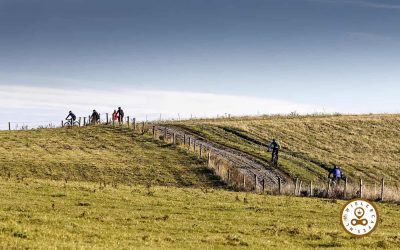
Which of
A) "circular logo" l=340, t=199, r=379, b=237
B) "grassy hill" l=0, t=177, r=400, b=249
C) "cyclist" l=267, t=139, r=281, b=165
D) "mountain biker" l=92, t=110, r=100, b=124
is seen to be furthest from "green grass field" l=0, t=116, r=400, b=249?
"mountain biker" l=92, t=110, r=100, b=124

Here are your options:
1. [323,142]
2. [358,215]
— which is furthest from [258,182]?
[323,142]

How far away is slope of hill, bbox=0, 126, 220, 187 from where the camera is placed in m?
53.1

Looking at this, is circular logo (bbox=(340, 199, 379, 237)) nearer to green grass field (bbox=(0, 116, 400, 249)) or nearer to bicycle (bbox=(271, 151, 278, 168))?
green grass field (bbox=(0, 116, 400, 249))

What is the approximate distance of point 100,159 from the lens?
6138 cm

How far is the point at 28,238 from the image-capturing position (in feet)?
67.3

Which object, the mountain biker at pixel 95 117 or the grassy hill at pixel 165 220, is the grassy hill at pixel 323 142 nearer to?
the mountain biker at pixel 95 117

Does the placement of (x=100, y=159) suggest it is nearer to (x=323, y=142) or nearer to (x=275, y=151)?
(x=275, y=151)

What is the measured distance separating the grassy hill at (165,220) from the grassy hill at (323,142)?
77.1 ft

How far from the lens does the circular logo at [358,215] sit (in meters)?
18.3

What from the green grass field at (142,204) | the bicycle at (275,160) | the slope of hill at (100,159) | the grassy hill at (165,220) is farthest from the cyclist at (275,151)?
the grassy hill at (165,220)

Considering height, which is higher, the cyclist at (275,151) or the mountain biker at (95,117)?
the mountain biker at (95,117)

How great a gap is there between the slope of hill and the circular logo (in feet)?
95.8

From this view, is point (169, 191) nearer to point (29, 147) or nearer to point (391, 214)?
point (391, 214)

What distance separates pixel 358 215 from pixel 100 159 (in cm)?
4539
